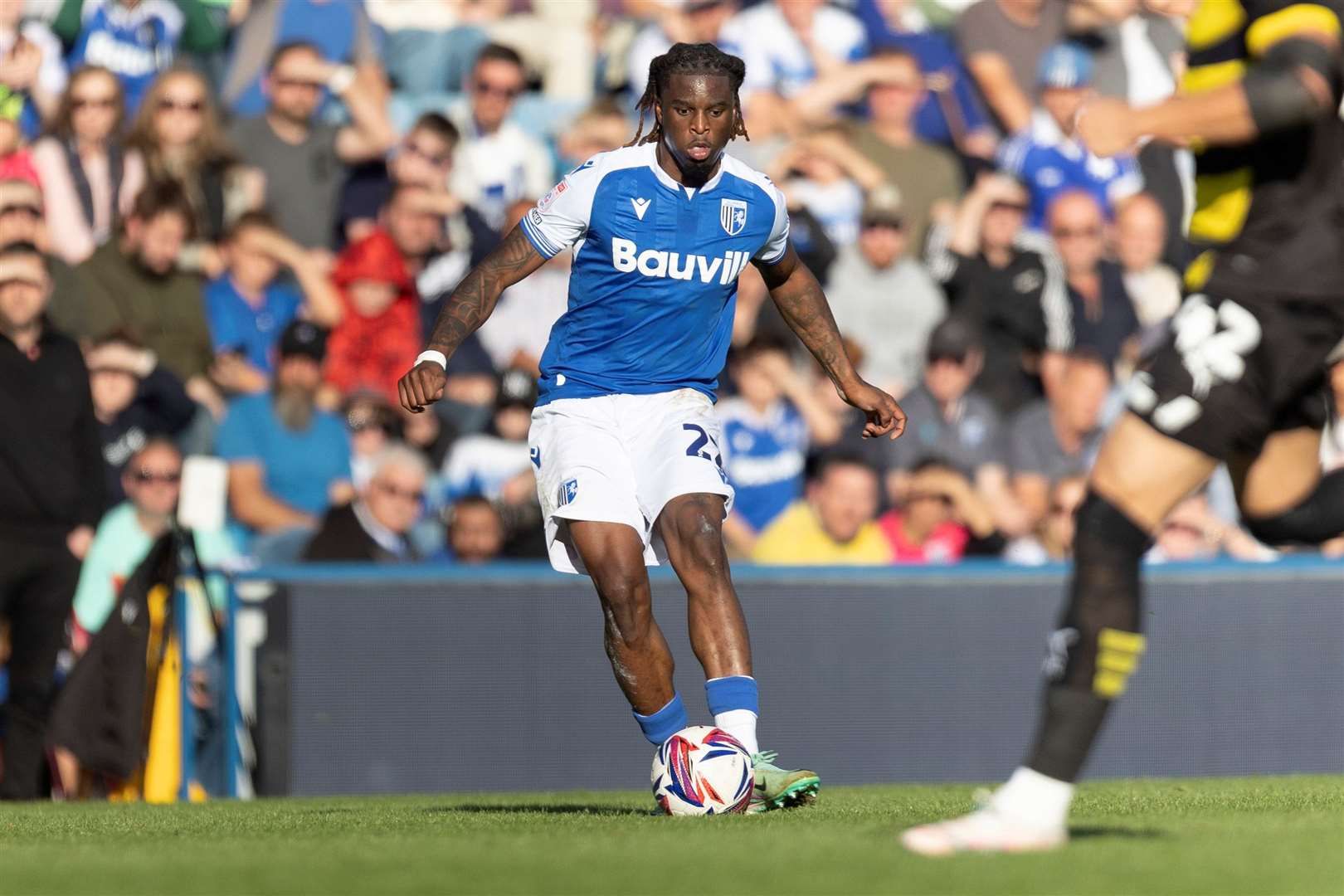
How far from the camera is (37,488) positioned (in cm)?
1107

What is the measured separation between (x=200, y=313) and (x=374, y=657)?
2717 mm

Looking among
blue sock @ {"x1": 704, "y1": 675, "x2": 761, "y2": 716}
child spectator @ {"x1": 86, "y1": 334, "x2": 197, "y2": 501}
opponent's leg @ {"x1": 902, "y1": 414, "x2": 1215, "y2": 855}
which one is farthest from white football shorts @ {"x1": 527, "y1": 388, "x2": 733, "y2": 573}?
child spectator @ {"x1": 86, "y1": 334, "x2": 197, "y2": 501}

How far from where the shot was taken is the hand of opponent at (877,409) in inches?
289

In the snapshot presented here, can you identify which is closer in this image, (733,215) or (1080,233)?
(733,215)

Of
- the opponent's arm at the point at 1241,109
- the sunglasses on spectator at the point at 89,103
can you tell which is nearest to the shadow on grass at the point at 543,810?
the opponent's arm at the point at 1241,109

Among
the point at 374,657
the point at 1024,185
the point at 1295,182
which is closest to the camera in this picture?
the point at 1295,182

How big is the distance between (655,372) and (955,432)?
5625 millimetres

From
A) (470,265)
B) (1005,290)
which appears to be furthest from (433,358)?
(1005,290)

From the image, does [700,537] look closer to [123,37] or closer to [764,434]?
[764,434]

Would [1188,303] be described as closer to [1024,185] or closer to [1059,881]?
[1059,881]

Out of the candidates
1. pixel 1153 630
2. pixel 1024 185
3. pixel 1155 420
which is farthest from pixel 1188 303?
pixel 1024 185

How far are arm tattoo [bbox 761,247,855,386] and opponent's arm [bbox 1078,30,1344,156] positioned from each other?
283 cm

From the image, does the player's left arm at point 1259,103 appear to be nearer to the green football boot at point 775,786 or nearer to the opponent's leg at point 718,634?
the opponent's leg at point 718,634

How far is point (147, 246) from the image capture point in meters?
12.2
